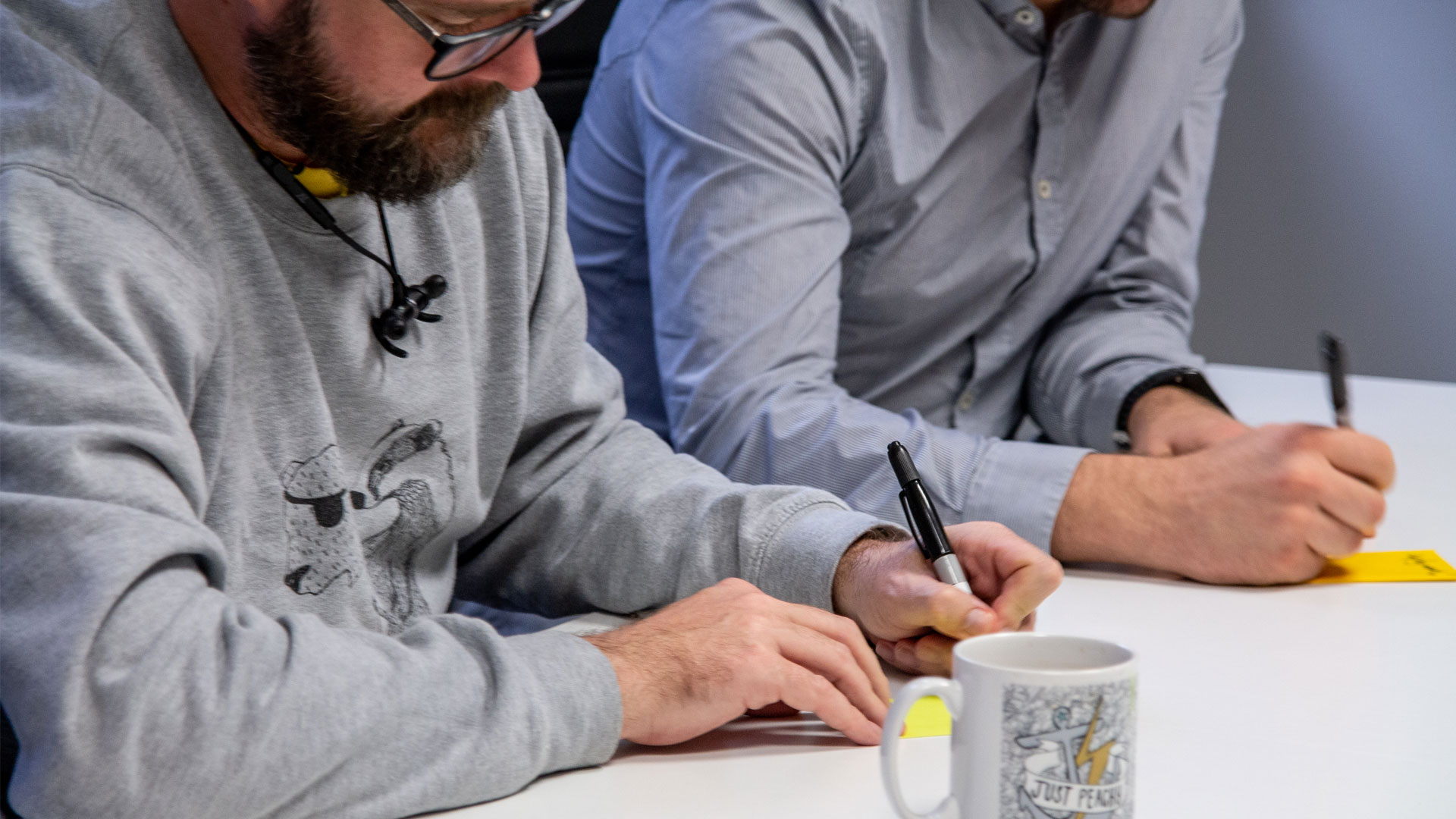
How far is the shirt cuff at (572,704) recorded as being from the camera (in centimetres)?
72

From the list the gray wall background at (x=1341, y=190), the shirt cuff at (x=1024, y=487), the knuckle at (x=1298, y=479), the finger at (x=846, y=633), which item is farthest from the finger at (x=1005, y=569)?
the gray wall background at (x=1341, y=190)

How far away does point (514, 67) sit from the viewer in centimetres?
90

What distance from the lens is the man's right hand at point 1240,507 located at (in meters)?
1.10

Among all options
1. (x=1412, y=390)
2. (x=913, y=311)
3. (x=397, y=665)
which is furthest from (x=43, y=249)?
(x=1412, y=390)

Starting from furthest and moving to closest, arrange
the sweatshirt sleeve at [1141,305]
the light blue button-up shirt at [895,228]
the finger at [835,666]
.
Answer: the sweatshirt sleeve at [1141,305] < the light blue button-up shirt at [895,228] < the finger at [835,666]

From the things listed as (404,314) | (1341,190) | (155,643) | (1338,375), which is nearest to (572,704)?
(155,643)

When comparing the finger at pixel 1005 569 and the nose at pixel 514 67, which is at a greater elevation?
the nose at pixel 514 67

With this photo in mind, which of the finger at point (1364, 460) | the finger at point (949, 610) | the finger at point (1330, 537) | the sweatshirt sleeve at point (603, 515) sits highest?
the finger at point (1364, 460)

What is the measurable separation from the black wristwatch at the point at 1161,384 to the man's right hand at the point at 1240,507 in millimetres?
233

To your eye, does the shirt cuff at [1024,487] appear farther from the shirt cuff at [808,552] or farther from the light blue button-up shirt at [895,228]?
the shirt cuff at [808,552]

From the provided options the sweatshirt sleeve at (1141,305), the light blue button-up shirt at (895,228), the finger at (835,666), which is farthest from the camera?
the sweatshirt sleeve at (1141,305)

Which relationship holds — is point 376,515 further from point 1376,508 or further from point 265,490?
point 1376,508

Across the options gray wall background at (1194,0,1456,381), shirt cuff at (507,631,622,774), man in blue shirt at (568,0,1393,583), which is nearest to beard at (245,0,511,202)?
shirt cuff at (507,631,622,774)

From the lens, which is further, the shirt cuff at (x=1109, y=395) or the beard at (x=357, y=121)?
the shirt cuff at (x=1109, y=395)
